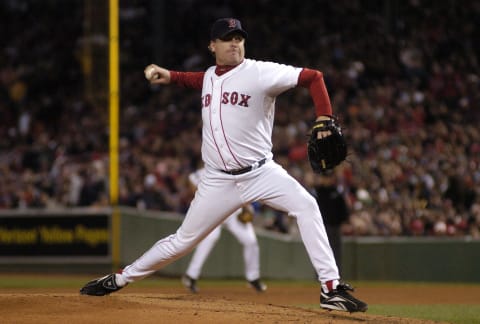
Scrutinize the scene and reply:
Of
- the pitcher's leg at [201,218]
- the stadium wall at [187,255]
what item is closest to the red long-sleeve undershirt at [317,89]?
the pitcher's leg at [201,218]

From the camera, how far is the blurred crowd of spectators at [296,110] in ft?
49.8

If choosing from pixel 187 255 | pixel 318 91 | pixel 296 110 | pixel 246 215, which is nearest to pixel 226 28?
pixel 318 91

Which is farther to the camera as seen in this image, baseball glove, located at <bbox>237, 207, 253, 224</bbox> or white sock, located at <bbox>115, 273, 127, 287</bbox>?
baseball glove, located at <bbox>237, 207, 253, 224</bbox>

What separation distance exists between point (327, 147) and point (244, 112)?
617 mm

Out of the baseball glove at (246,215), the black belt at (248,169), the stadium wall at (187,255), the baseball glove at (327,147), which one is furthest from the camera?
the stadium wall at (187,255)

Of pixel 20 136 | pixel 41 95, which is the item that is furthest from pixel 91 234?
pixel 41 95

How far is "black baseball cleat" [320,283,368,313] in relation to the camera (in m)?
6.33

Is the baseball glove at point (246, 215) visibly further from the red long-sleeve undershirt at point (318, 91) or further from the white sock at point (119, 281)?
the red long-sleeve undershirt at point (318, 91)

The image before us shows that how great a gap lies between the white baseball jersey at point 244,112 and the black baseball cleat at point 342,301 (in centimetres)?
104

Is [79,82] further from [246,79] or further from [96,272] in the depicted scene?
[246,79]

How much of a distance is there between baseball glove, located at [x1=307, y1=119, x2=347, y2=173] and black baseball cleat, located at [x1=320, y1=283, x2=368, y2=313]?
0.84 meters

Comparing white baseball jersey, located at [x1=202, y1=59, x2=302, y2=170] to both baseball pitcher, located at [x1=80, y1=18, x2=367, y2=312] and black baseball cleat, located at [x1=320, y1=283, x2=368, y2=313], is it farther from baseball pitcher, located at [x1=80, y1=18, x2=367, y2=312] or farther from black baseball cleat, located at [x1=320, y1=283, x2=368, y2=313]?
black baseball cleat, located at [x1=320, y1=283, x2=368, y2=313]

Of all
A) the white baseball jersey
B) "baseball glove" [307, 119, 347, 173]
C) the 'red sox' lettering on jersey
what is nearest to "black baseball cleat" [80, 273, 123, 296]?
the white baseball jersey

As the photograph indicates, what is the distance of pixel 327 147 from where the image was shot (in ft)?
21.1
